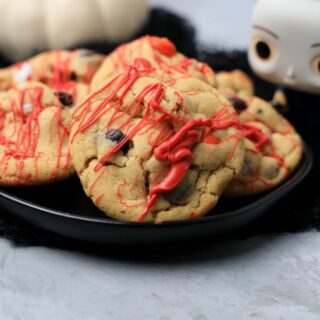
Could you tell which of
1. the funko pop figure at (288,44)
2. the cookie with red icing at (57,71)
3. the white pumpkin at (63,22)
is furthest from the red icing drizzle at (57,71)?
the funko pop figure at (288,44)

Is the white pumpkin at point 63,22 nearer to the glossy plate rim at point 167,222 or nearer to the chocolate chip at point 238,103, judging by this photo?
the chocolate chip at point 238,103

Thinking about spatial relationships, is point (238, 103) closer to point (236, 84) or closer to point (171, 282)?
point (236, 84)

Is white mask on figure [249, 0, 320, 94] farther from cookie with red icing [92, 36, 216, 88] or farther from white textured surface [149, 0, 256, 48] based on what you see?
white textured surface [149, 0, 256, 48]

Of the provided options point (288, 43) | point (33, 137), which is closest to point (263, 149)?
point (288, 43)

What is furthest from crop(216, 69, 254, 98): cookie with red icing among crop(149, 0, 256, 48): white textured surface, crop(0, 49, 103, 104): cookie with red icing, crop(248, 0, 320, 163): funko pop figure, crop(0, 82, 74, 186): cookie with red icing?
crop(0, 82, 74, 186): cookie with red icing

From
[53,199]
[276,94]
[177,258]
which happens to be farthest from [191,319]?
[276,94]
